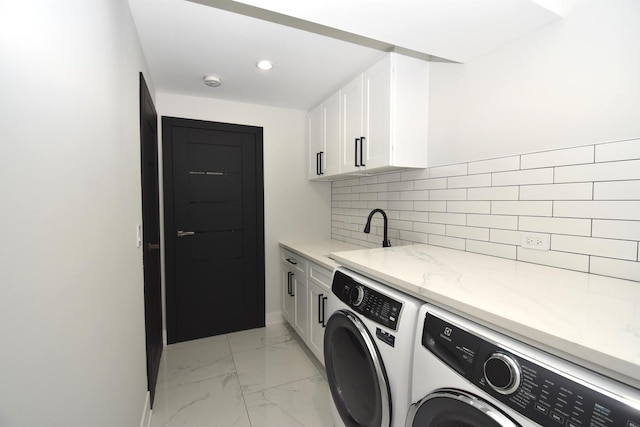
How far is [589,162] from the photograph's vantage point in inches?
44.7

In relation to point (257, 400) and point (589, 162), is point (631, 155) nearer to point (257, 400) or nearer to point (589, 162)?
point (589, 162)

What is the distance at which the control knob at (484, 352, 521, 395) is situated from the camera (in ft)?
2.10

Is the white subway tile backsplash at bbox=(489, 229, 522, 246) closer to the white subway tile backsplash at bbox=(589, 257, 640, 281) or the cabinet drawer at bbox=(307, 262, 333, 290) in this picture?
the white subway tile backsplash at bbox=(589, 257, 640, 281)

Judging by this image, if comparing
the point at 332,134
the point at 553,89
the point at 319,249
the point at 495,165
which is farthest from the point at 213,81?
the point at 553,89

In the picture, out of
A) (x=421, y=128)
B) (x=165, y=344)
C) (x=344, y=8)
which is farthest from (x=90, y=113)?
(x=165, y=344)

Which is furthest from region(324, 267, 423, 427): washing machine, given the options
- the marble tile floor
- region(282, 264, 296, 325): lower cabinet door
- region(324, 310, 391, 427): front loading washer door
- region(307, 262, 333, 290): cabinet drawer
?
region(282, 264, 296, 325): lower cabinet door

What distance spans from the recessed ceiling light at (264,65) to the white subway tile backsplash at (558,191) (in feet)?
5.80

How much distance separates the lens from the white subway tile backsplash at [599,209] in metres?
1.03

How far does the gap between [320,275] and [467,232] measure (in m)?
1.02

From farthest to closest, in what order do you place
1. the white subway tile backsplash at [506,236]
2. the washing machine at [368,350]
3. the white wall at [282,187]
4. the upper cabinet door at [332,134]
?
the white wall at [282,187]
the upper cabinet door at [332,134]
the white subway tile backsplash at [506,236]
the washing machine at [368,350]

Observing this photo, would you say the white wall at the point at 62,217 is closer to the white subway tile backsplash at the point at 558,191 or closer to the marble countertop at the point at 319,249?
the marble countertop at the point at 319,249

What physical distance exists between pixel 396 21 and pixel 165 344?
303 centimetres

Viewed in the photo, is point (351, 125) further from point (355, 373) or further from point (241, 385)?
point (241, 385)

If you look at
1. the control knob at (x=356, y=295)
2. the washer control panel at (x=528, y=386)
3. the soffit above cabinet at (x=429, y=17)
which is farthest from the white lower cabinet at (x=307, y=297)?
the soffit above cabinet at (x=429, y=17)
